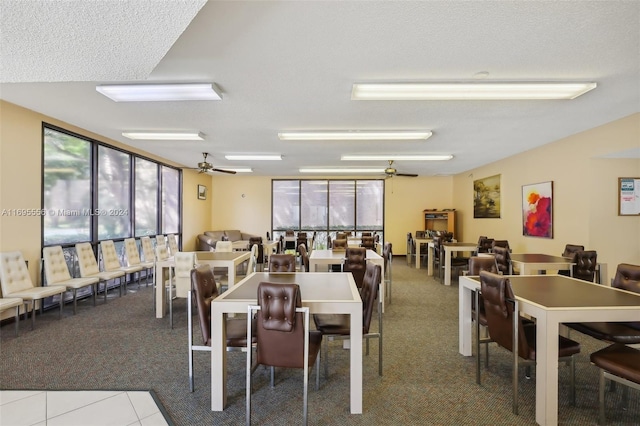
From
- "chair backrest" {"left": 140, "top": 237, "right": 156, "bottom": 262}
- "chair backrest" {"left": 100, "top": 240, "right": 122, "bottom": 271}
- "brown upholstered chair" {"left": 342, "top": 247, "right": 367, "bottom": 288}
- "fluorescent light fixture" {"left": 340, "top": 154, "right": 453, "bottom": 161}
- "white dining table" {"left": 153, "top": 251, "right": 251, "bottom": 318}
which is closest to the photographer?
"white dining table" {"left": 153, "top": 251, "right": 251, "bottom": 318}

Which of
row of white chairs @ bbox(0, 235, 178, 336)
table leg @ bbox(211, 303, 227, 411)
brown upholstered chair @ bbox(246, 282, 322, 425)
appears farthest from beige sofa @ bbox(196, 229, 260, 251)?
brown upholstered chair @ bbox(246, 282, 322, 425)

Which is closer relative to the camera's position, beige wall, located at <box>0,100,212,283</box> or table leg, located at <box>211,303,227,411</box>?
table leg, located at <box>211,303,227,411</box>

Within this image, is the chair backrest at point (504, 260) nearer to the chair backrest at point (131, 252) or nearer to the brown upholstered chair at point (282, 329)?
the brown upholstered chair at point (282, 329)

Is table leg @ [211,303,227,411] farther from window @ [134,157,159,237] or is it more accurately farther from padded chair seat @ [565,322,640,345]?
window @ [134,157,159,237]

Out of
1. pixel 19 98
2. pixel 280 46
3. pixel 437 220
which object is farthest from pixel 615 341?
pixel 437 220

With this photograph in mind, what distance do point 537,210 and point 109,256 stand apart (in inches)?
321

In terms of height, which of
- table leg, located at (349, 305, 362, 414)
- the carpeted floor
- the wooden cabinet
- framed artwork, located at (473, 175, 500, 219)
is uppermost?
framed artwork, located at (473, 175, 500, 219)

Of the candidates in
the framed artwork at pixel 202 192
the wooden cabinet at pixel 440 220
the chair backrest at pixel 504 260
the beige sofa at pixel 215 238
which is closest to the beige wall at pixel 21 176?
the beige sofa at pixel 215 238

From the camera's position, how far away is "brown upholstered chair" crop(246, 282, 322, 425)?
210 centimetres

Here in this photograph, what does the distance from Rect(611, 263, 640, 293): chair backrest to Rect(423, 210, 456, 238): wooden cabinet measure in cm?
729

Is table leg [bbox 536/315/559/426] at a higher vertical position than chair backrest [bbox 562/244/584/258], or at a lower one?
lower

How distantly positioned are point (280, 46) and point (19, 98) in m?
3.60

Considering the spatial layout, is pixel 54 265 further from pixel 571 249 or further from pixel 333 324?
pixel 571 249

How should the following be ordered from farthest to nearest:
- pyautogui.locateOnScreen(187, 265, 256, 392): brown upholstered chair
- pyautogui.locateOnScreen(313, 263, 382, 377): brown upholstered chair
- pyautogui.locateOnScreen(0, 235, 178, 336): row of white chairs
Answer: pyautogui.locateOnScreen(0, 235, 178, 336): row of white chairs
pyautogui.locateOnScreen(313, 263, 382, 377): brown upholstered chair
pyautogui.locateOnScreen(187, 265, 256, 392): brown upholstered chair
